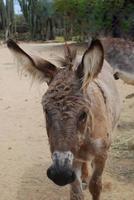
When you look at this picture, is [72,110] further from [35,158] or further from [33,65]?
[35,158]

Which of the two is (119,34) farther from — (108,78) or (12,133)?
(108,78)

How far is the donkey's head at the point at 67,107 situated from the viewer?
299 centimetres

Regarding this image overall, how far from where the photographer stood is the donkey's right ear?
3312mm

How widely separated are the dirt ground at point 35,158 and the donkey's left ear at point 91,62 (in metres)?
0.49

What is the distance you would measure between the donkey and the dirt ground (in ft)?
1.02

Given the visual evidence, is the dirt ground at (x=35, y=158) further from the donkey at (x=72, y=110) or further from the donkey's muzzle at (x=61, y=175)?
the donkey's muzzle at (x=61, y=175)

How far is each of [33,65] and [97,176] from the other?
1.36m

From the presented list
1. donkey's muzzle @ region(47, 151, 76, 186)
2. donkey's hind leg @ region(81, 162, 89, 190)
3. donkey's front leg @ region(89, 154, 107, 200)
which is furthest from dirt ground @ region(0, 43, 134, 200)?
donkey's muzzle @ region(47, 151, 76, 186)

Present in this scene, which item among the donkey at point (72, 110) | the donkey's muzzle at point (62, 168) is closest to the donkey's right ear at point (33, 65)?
the donkey at point (72, 110)

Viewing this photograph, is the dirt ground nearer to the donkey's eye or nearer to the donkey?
the donkey

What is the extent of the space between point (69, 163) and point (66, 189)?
197cm

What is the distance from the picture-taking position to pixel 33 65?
3.38 m

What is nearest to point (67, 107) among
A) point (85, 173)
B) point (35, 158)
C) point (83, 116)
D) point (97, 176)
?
point (83, 116)

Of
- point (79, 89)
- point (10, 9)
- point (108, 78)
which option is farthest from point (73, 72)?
point (10, 9)
